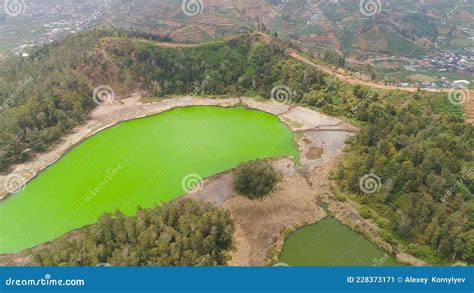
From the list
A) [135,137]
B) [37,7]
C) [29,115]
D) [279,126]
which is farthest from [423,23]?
[37,7]

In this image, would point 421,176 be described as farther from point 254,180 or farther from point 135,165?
point 135,165

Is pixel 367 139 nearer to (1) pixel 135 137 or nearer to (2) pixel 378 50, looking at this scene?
(1) pixel 135 137

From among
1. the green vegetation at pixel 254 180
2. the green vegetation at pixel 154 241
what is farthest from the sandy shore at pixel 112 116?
the green vegetation at pixel 254 180

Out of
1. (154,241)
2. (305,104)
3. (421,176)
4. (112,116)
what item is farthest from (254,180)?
(112,116)

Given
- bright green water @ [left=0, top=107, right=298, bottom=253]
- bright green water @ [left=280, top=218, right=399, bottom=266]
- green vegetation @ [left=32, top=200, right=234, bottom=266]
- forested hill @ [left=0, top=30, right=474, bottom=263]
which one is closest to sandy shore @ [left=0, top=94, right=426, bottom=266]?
bright green water @ [left=280, top=218, right=399, bottom=266]

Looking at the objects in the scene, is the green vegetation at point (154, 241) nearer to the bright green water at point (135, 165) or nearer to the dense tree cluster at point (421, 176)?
the bright green water at point (135, 165)
